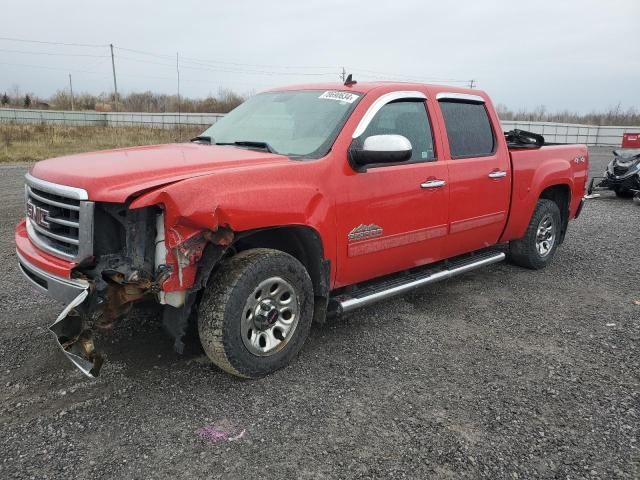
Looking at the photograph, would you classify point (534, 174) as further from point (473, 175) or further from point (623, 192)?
point (623, 192)

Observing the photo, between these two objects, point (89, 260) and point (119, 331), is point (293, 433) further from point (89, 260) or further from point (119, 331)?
point (119, 331)

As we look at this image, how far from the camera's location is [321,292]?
3682 millimetres

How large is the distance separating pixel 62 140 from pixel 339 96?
2255 cm

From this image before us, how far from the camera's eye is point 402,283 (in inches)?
169

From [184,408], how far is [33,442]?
2.53 feet

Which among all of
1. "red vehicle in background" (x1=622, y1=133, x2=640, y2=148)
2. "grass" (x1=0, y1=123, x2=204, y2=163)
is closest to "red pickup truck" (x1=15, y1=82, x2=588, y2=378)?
"grass" (x1=0, y1=123, x2=204, y2=163)

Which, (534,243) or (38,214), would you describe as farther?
(534,243)

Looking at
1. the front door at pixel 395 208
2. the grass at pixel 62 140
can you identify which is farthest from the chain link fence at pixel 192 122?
the front door at pixel 395 208

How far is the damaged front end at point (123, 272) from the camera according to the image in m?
A: 2.82

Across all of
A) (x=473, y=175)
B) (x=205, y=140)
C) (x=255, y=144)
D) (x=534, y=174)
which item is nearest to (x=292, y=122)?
(x=255, y=144)

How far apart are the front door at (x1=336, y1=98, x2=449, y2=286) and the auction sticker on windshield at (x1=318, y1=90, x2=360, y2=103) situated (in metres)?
A: 0.23

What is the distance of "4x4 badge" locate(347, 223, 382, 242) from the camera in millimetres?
3742

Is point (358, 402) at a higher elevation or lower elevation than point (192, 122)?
lower

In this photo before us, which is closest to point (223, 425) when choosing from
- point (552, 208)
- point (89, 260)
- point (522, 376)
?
point (89, 260)
